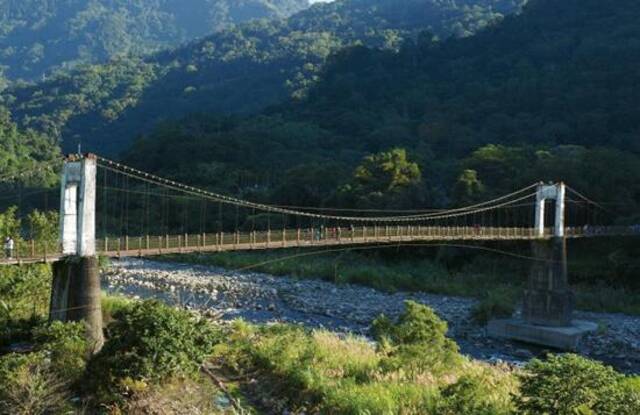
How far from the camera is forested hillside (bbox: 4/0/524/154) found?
11550 cm

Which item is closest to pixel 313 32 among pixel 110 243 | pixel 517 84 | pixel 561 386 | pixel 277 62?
pixel 277 62

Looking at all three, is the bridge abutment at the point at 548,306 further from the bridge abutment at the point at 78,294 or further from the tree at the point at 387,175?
the bridge abutment at the point at 78,294

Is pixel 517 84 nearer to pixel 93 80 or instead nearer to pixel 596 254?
pixel 596 254

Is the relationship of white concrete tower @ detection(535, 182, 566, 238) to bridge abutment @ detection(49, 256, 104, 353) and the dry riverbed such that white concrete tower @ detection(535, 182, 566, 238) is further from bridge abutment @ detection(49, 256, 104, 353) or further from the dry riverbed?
bridge abutment @ detection(49, 256, 104, 353)

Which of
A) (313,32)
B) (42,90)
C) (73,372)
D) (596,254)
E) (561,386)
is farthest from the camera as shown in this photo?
(313,32)

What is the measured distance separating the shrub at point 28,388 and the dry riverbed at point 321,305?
33.5 ft

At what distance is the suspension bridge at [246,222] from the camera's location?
15.4 m

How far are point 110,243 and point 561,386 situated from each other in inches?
546

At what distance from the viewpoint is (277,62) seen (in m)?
138

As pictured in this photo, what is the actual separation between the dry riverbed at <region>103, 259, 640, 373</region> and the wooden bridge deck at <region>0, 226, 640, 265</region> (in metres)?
2.51

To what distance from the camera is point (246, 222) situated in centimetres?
5100

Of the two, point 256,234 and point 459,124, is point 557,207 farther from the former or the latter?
point 459,124

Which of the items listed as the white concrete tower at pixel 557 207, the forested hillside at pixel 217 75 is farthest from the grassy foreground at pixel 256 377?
the forested hillside at pixel 217 75

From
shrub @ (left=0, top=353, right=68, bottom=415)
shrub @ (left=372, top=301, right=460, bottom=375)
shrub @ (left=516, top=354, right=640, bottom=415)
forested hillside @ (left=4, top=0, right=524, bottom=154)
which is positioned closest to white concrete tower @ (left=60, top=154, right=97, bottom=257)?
shrub @ (left=0, top=353, right=68, bottom=415)
